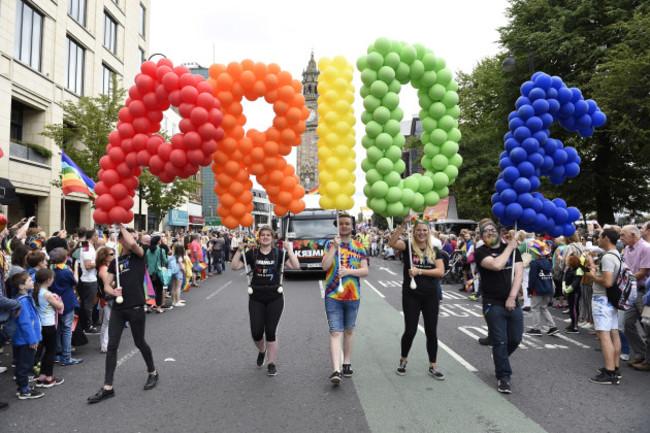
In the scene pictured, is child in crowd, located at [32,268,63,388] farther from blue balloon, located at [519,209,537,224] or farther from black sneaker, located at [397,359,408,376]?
blue balloon, located at [519,209,537,224]

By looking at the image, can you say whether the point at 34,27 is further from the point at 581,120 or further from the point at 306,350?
the point at 581,120

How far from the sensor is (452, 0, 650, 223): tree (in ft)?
49.1

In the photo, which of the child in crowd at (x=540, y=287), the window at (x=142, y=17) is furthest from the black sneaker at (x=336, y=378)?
the window at (x=142, y=17)

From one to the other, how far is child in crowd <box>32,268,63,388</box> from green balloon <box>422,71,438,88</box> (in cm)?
524

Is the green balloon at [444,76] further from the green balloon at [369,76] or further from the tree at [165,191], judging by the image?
the tree at [165,191]

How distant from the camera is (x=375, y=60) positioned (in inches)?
200

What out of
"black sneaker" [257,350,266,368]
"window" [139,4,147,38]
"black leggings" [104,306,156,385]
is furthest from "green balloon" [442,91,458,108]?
"window" [139,4,147,38]

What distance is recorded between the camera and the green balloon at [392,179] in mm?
5141

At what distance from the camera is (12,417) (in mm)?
4254

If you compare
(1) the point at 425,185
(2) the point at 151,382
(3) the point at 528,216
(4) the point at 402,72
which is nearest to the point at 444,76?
(4) the point at 402,72

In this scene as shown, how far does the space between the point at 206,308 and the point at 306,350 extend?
16.2ft

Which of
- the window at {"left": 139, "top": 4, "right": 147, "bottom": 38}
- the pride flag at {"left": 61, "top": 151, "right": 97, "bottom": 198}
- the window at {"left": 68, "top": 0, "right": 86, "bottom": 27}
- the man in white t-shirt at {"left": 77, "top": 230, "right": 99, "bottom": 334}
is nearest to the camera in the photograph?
the man in white t-shirt at {"left": 77, "top": 230, "right": 99, "bottom": 334}

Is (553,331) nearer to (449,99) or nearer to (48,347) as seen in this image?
(449,99)

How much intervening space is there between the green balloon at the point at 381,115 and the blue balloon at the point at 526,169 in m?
1.76
